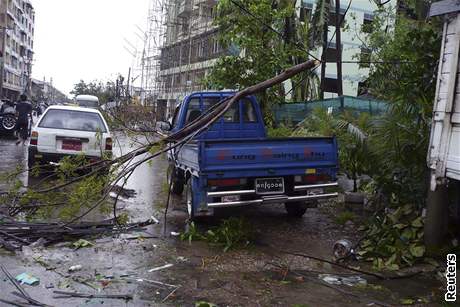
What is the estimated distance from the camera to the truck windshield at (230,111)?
941 cm

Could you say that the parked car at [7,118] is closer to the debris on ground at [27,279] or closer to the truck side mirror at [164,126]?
the truck side mirror at [164,126]

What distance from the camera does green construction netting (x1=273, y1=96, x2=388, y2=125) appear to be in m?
14.6

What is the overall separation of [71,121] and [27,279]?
24.5 feet

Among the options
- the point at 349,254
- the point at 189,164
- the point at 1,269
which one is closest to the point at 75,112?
the point at 189,164

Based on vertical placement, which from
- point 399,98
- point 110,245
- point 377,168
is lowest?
point 110,245

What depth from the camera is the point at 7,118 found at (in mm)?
21141

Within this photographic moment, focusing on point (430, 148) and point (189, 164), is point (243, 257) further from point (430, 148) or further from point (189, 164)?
point (430, 148)

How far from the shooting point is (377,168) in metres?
7.81

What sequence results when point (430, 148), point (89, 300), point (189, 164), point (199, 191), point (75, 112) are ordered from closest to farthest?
point (89, 300), point (430, 148), point (199, 191), point (189, 164), point (75, 112)

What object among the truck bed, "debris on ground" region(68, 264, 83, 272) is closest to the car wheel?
the truck bed

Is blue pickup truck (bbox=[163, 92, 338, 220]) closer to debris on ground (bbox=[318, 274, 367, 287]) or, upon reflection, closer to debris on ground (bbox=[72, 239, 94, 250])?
debris on ground (bbox=[72, 239, 94, 250])

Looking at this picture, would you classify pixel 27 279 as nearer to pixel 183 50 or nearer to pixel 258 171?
pixel 258 171

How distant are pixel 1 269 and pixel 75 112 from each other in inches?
292

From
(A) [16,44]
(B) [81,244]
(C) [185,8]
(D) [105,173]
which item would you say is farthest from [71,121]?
(A) [16,44]
